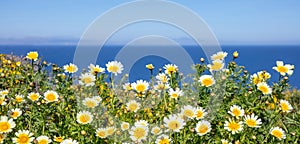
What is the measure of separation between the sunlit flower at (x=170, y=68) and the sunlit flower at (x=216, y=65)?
29 centimetres

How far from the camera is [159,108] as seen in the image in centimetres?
316

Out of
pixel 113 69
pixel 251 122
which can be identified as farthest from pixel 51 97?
pixel 251 122

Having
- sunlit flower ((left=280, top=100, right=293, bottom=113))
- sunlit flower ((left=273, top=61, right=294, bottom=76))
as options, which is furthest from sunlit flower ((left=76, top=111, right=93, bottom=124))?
sunlit flower ((left=273, top=61, right=294, bottom=76))

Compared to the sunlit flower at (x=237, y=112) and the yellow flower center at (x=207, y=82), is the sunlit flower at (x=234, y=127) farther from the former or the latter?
the yellow flower center at (x=207, y=82)

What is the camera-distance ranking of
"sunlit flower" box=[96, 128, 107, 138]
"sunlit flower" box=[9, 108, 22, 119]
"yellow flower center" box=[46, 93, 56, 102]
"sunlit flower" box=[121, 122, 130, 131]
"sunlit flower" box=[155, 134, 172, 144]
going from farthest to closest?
1. "yellow flower center" box=[46, 93, 56, 102]
2. "sunlit flower" box=[9, 108, 22, 119]
3. "sunlit flower" box=[121, 122, 130, 131]
4. "sunlit flower" box=[96, 128, 107, 138]
5. "sunlit flower" box=[155, 134, 172, 144]

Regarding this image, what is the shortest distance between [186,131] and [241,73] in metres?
0.85

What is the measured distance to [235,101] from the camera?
288 centimetres

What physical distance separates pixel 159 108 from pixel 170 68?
13.3 inches

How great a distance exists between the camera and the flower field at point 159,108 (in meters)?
2.55

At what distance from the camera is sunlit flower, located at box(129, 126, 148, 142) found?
8.08ft

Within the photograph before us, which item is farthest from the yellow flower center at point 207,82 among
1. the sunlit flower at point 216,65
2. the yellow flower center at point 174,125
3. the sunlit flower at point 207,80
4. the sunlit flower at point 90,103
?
the sunlit flower at point 90,103

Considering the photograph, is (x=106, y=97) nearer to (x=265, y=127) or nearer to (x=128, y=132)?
(x=128, y=132)

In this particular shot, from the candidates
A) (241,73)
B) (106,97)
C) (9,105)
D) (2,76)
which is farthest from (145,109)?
(2,76)

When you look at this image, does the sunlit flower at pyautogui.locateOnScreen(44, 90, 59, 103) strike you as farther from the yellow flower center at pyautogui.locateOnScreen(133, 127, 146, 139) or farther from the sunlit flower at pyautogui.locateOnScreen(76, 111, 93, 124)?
the yellow flower center at pyautogui.locateOnScreen(133, 127, 146, 139)
